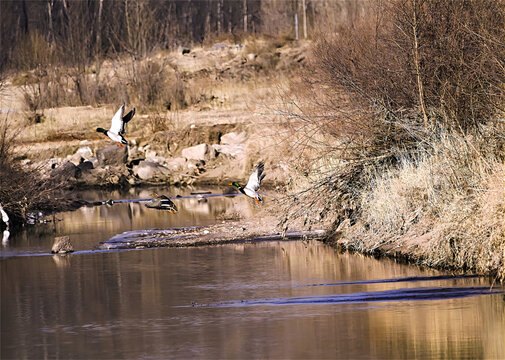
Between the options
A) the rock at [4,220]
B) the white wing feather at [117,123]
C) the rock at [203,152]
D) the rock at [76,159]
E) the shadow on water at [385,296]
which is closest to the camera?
the shadow on water at [385,296]

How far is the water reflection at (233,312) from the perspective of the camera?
1000cm

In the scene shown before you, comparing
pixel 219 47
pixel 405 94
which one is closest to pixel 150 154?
pixel 219 47

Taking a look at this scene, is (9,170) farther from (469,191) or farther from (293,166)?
(469,191)

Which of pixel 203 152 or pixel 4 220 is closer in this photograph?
pixel 4 220

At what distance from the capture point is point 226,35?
51.5m

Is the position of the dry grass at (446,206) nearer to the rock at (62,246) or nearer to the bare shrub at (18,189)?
the rock at (62,246)

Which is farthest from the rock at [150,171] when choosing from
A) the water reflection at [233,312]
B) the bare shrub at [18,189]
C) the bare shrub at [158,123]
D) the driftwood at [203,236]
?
the water reflection at [233,312]

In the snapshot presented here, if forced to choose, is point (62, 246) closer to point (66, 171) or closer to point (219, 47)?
point (66, 171)

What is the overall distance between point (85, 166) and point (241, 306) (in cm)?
2230

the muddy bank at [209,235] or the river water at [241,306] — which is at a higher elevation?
the muddy bank at [209,235]

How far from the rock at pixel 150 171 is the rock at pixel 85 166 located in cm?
166

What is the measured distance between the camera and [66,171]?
32.1 metres

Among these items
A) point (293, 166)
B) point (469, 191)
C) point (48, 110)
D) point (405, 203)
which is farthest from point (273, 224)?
point (48, 110)

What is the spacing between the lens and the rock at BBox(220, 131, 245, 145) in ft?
110
